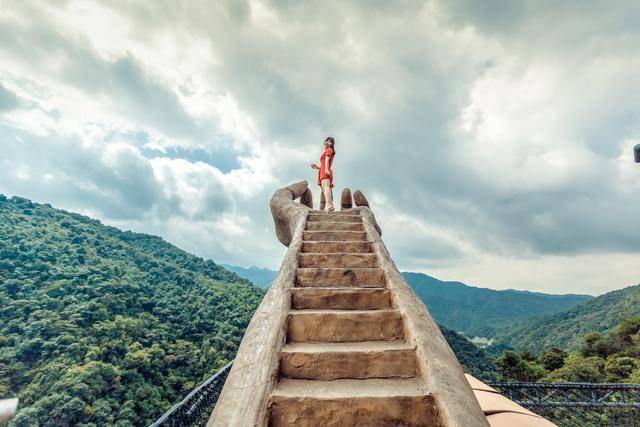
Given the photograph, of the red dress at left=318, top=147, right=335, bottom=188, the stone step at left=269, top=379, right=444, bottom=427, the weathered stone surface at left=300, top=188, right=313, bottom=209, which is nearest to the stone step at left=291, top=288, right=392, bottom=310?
the stone step at left=269, top=379, right=444, bottom=427

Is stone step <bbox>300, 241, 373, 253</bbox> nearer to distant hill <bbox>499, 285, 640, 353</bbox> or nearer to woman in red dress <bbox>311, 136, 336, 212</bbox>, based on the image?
woman in red dress <bbox>311, 136, 336, 212</bbox>

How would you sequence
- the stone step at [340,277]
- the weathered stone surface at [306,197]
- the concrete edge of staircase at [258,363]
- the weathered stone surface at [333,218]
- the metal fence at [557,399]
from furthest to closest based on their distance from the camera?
the weathered stone surface at [306,197] → the weathered stone surface at [333,218] → the metal fence at [557,399] → the stone step at [340,277] → the concrete edge of staircase at [258,363]

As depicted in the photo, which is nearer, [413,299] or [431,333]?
[431,333]

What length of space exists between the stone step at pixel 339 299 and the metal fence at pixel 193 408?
52.5 inches

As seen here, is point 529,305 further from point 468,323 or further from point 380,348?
point 380,348

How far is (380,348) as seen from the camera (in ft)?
8.40

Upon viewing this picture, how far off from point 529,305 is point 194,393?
24023 centimetres

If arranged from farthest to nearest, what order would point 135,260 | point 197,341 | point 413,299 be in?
point 135,260 < point 197,341 < point 413,299

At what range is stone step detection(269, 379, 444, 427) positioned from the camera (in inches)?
79.7

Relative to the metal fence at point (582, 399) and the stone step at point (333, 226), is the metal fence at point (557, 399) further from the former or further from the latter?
the stone step at point (333, 226)

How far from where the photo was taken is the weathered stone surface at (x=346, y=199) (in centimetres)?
844

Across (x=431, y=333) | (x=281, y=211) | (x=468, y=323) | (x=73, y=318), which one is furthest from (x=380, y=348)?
(x=468, y=323)

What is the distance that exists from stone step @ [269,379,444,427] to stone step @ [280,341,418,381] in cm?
28

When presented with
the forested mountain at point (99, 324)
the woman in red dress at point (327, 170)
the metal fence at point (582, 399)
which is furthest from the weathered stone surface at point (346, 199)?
the forested mountain at point (99, 324)
